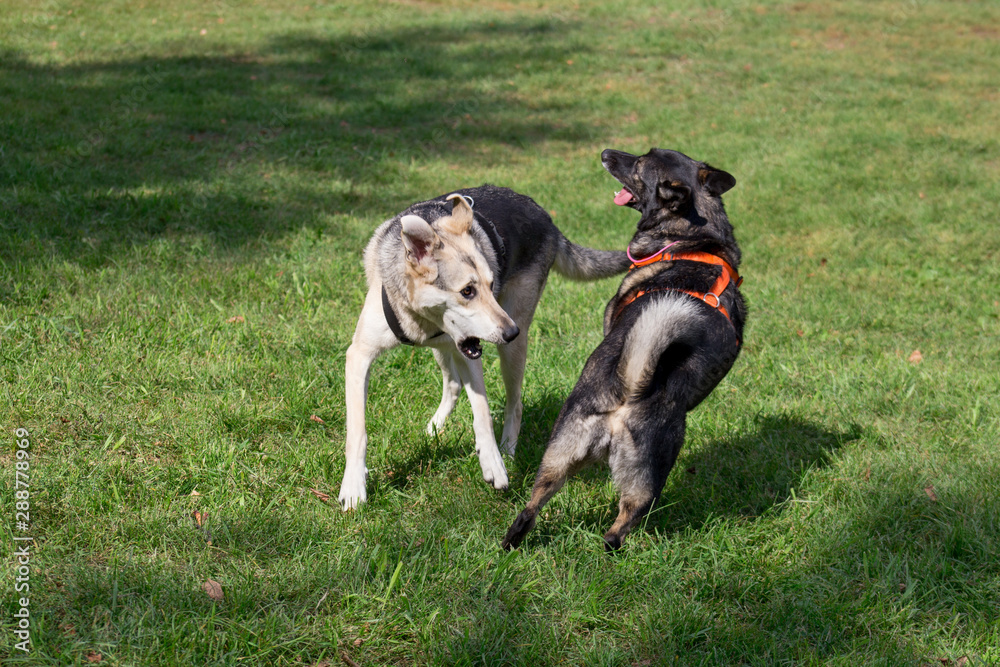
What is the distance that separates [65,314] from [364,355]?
270cm

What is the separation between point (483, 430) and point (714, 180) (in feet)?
7.13

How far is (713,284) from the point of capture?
4.30m

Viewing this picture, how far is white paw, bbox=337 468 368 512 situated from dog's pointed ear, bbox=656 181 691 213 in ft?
8.03

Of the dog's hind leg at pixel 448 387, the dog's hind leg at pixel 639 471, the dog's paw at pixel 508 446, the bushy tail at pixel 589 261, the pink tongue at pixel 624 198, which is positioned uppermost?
the pink tongue at pixel 624 198

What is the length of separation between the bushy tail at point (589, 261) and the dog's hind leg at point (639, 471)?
1830 mm

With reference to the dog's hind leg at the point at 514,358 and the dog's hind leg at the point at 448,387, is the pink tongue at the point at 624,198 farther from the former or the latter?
the dog's hind leg at the point at 448,387

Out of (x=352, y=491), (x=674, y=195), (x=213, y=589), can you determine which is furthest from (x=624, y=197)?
(x=213, y=589)

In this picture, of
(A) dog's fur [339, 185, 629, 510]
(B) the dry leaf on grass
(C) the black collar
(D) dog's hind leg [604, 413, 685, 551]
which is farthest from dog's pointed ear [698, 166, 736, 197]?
(B) the dry leaf on grass

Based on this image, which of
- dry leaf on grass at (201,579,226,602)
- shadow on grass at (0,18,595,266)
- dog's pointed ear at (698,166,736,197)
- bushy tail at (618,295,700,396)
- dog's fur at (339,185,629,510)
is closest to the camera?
dry leaf on grass at (201,579,226,602)

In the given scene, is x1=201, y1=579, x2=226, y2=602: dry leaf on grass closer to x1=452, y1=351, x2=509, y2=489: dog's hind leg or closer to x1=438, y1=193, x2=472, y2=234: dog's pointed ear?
x1=452, y1=351, x2=509, y2=489: dog's hind leg

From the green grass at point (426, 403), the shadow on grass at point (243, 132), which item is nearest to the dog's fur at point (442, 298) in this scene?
the green grass at point (426, 403)

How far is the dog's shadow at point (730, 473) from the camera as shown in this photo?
425 centimetres

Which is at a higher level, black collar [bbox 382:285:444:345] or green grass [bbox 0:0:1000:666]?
black collar [bbox 382:285:444:345]

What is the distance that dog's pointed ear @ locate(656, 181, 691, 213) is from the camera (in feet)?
15.5
